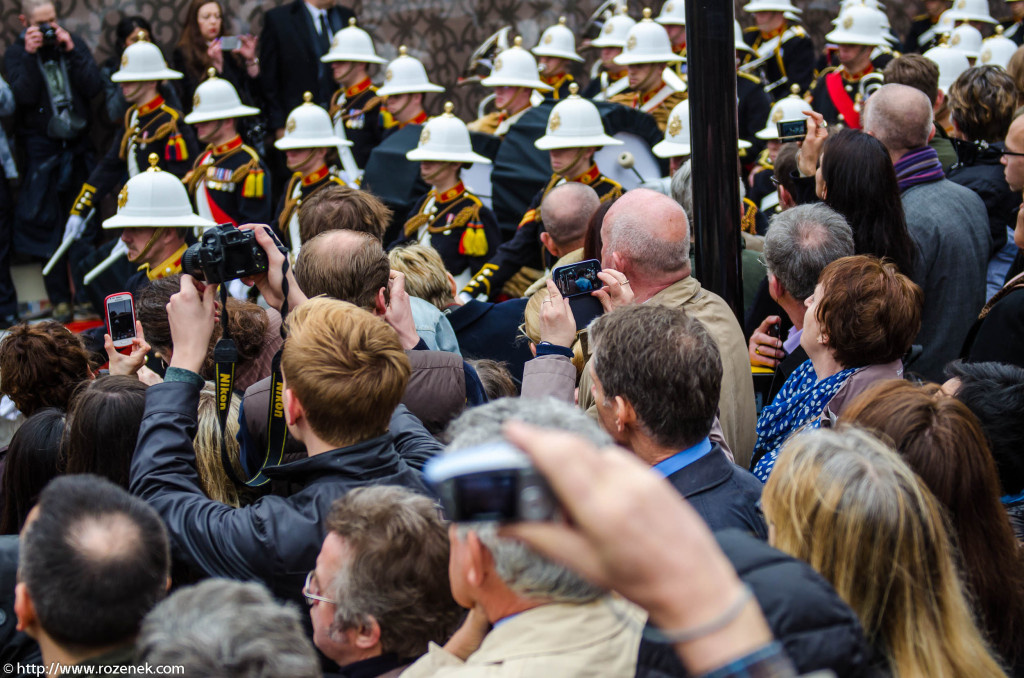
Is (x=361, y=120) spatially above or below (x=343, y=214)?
below

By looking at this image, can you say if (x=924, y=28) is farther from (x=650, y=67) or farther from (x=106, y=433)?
(x=106, y=433)

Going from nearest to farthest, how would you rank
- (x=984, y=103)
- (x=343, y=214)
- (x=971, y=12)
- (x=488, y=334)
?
1. (x=488, y=334)
2. (x=343, y=214)
3. (x=984, y=103)
4. (x=971, y=12)

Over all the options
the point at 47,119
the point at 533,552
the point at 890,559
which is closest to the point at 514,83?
the point at 47,119

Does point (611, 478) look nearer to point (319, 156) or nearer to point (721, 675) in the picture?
point (721, 675)

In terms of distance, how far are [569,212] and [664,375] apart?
7.70 feet

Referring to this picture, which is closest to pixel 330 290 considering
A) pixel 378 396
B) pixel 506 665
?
pixel 378 396

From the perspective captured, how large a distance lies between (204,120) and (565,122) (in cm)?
250

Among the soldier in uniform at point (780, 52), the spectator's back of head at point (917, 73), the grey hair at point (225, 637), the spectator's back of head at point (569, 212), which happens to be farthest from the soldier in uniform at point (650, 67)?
the grey hair at point (225, 637)

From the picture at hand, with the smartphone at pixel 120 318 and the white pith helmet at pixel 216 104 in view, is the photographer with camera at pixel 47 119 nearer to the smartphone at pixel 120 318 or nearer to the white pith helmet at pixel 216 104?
the white pith helmet at pixel 216 104

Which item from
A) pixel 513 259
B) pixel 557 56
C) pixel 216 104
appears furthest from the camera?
pixel 557 56

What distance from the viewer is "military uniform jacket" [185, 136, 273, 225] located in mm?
6570

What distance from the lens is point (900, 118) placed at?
12.4ft

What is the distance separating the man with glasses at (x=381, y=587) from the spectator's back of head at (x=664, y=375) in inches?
21.3

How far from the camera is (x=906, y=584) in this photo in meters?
1.60
